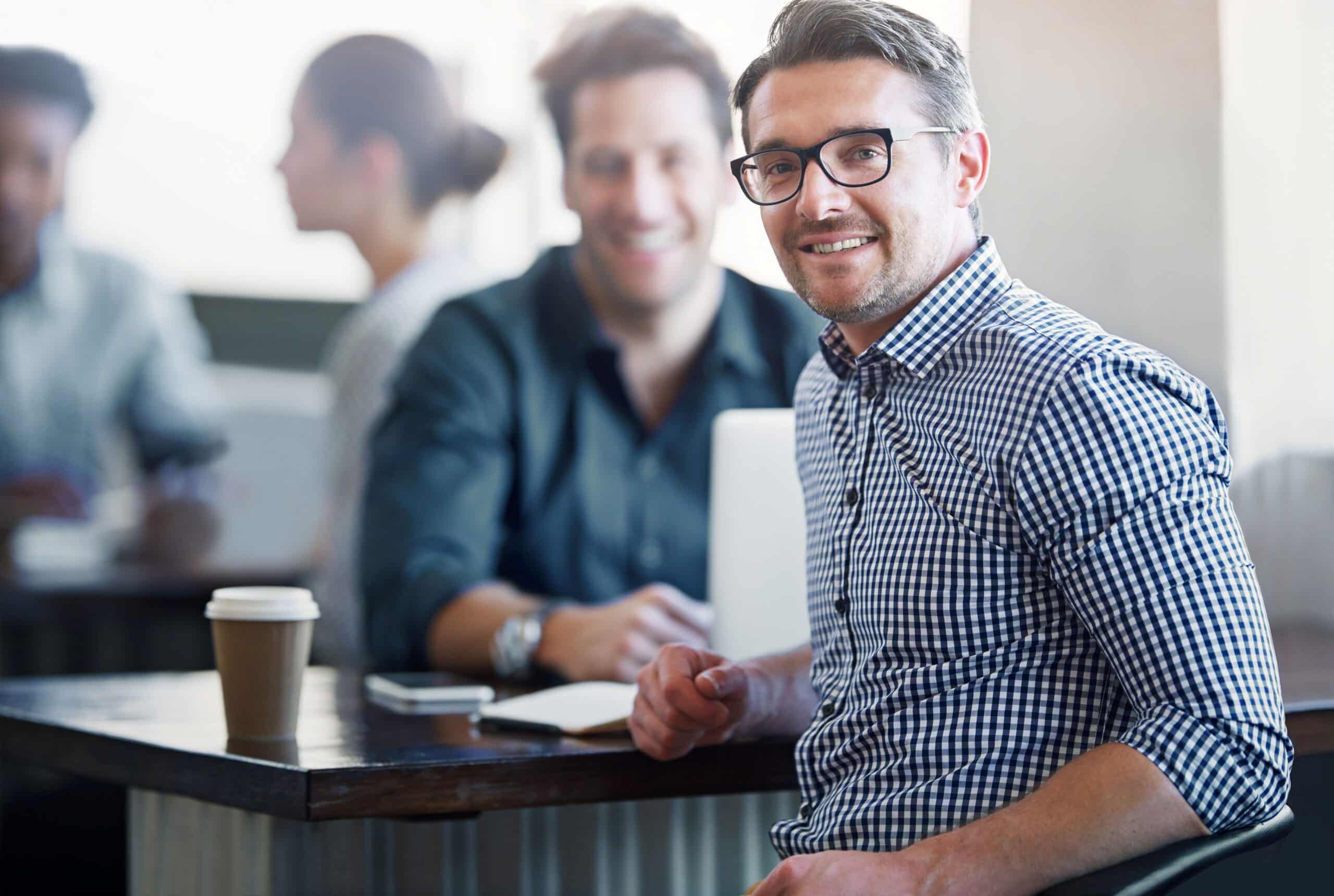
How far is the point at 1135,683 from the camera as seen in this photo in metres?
0.96

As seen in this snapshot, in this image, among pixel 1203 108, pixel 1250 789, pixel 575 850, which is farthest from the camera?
pixel 1203 108

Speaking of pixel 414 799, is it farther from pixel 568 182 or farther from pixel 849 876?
pixel 568 182

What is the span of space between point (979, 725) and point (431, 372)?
1.46 meters

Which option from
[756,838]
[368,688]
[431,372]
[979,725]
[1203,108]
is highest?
[1203,108]

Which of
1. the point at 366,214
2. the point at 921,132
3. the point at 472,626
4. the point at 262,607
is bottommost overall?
the point at 472,626

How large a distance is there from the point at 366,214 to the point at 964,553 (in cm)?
250

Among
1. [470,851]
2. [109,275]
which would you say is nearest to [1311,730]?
[470,851]

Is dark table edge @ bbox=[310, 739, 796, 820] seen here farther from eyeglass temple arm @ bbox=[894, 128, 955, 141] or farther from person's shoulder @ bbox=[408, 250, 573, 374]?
person's shoulder @ bbox=[408, 250, 573, 374]

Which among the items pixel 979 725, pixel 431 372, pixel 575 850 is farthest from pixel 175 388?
pixel 979 725

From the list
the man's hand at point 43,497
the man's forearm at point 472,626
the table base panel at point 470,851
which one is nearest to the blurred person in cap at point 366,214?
the man's forearm at point 472,626

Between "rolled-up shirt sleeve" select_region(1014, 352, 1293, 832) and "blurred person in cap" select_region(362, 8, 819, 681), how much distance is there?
3.58 ft

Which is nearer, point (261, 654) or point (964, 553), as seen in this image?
point (964, 553)

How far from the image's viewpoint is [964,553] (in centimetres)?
104

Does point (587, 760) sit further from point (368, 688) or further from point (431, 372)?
point (431, 372)
